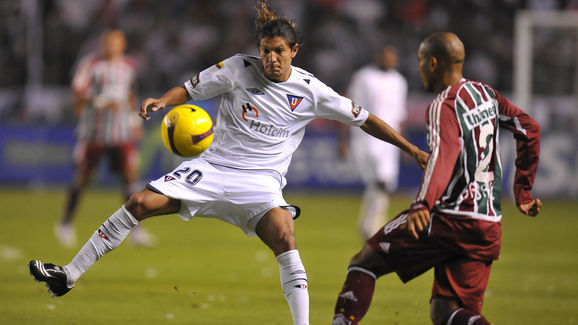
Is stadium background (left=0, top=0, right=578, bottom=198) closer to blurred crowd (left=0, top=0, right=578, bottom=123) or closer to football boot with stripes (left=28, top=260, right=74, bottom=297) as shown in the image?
blurred crowd (left=0, top=0, right=578, bottom=123)

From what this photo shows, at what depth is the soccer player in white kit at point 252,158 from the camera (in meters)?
5.52

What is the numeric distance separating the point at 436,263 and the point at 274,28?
1839 millimetres

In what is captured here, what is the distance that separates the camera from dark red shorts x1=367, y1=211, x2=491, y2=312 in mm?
4652

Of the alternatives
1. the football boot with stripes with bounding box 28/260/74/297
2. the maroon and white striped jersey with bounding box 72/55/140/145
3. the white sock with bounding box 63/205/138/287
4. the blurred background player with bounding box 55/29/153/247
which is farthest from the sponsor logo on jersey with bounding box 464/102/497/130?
the maroon and white striped jersey with bounding box 72/55/140/145

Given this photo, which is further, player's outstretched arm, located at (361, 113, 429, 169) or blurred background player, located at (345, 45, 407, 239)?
blurred background player, located at (345, 45, 407, 239)

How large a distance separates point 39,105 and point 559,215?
11.2 metres

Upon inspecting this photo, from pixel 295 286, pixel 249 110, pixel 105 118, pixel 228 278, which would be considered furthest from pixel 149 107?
pixel 105 118

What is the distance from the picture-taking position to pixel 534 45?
60.7 feet

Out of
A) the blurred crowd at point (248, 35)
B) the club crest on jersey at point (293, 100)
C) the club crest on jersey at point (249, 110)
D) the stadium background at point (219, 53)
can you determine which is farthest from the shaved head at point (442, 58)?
the blurred crowd at point (248, 35)

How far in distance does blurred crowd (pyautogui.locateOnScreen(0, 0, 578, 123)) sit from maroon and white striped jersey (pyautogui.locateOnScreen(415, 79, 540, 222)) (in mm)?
15400

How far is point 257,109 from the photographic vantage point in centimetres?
570

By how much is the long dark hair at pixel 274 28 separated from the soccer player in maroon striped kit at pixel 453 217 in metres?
1.10

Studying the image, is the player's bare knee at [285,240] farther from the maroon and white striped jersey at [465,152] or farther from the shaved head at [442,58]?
the shaved head at [442,58]

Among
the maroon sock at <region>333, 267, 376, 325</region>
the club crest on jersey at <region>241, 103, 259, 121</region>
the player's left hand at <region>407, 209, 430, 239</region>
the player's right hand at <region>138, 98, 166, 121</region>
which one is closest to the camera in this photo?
the player's left hand at <region>407, 209, 430, 239</region>
